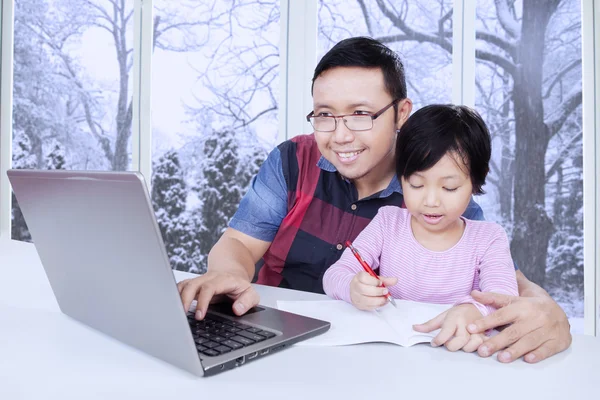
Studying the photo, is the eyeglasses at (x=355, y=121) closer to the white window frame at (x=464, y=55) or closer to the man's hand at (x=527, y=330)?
the man's hand at (x=527, y=330)

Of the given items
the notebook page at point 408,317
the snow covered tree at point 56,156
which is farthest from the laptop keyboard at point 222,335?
the snow covered tree at point 56,156

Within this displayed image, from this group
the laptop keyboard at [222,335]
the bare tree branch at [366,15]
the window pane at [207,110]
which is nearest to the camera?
the laptop keyboard at [222,335]

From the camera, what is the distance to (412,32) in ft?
10.1

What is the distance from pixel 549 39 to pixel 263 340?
8.82 ft

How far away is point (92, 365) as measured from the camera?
2.30 feet

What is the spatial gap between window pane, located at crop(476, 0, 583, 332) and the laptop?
A: 231 cm

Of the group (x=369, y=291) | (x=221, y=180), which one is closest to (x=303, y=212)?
(x=369, y=291)

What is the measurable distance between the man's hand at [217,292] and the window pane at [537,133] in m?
2.25

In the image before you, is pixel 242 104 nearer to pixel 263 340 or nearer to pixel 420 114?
pixel 420 114

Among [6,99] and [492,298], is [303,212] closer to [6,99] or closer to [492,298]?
[492,298]

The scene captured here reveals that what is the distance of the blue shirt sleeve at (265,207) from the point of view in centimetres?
162

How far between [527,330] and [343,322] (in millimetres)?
289

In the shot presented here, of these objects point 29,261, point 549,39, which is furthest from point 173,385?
point 549,39

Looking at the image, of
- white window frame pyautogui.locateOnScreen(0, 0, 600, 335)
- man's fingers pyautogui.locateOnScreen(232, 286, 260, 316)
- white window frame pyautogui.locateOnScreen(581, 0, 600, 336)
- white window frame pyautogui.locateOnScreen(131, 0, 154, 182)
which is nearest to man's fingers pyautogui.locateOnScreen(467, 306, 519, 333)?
man's fingers pyautogui.locateOnScreen(232, 286, 260, 316)
